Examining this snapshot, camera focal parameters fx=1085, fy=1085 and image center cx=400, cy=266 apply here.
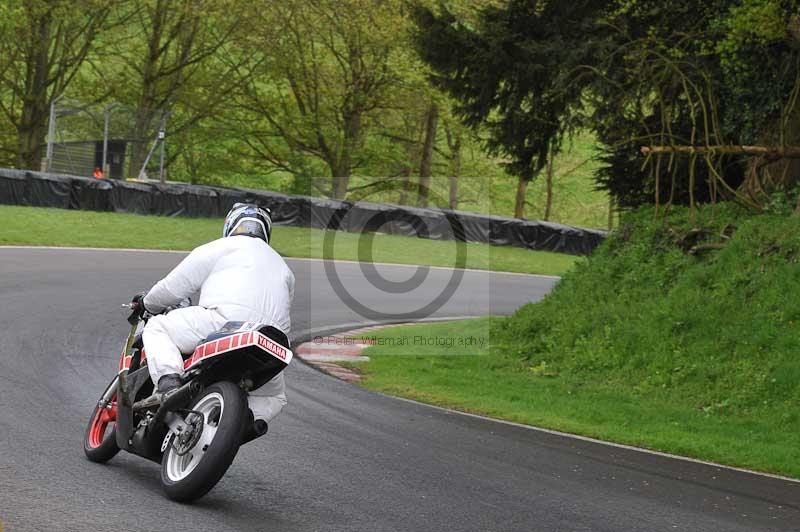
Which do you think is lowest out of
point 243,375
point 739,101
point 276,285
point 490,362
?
point 490,362

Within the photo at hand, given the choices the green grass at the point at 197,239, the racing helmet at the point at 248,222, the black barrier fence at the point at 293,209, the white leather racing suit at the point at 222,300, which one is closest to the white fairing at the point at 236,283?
the white leather racing suit at the point at 222,300

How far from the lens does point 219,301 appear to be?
6602mm

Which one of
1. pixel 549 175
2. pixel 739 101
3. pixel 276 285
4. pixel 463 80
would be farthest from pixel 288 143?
pixel 276 285

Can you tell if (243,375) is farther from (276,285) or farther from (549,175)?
(549,175)

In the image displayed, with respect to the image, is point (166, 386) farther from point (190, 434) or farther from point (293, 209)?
point (293, 209)

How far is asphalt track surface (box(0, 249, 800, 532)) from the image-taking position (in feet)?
20.3

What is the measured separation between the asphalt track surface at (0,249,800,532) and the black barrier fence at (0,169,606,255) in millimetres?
18652

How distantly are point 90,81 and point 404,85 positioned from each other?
14.3m

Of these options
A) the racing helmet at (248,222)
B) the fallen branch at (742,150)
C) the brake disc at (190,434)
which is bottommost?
the brake disc at (190,434)

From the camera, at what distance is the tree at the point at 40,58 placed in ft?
142

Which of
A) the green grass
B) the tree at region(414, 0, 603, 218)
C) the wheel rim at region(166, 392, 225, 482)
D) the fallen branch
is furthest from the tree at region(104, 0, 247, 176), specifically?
the wheel rim at region(166, 392, 225, 482)

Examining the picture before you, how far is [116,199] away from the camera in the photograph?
3231 centimetres

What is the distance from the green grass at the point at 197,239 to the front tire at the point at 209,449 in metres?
20.2

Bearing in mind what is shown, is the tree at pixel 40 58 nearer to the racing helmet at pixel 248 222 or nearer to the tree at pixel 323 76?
the tree at pixel 323 76
